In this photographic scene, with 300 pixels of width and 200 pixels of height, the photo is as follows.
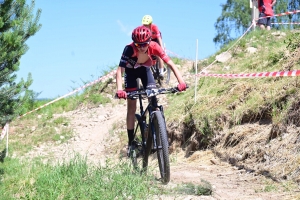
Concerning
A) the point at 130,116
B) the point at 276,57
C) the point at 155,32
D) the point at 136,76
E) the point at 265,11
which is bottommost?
the point at 130,116

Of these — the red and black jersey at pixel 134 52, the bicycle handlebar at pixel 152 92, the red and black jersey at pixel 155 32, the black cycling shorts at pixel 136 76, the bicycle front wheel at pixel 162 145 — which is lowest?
the bicycle front wheel at pixel 162 145

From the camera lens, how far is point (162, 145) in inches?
213

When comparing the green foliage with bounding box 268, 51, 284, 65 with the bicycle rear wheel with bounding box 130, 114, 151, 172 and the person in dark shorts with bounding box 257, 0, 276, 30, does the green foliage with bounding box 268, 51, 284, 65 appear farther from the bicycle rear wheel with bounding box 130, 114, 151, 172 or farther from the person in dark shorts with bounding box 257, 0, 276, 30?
the bicycle rear wheel with bounding box 130, 114, 151, 172

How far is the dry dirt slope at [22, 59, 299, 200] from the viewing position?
5.50m

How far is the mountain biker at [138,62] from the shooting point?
561cm

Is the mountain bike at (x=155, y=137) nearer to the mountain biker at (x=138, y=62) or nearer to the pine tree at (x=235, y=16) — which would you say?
the mountain biker at (x=138, y=62)

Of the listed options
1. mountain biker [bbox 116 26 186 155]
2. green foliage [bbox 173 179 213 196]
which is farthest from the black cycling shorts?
green foliage [bbox 173 179 213 196]

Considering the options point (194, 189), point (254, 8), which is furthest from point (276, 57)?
point (254, 8)

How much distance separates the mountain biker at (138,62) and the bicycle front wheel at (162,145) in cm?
Answer: 57

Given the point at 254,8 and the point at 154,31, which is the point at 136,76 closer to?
the point at 154,31

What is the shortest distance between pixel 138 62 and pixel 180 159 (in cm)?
272

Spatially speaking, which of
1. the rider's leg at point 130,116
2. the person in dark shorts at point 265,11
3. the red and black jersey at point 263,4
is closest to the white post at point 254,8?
the person in dark shorts at point 265,11

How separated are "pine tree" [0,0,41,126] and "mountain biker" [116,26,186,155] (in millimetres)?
1133

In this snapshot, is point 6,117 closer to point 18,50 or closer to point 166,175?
point 18,50
